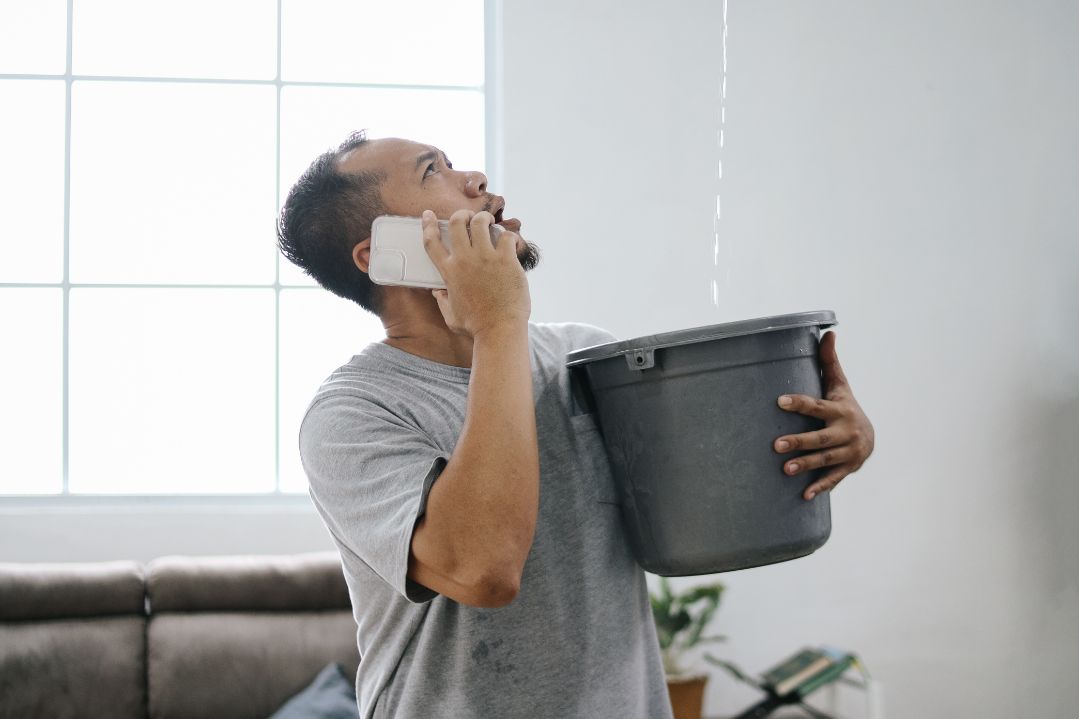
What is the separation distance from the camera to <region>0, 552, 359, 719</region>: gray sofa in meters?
2.22

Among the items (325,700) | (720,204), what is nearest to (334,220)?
(325,700)

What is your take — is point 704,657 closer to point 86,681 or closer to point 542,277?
point 542,277

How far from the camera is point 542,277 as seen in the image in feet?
9.14

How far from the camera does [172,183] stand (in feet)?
9.45

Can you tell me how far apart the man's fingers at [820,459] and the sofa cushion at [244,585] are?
→ 168cm

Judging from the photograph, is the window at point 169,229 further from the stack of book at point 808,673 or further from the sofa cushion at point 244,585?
the stack of book at point 808,673

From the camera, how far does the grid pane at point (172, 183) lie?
285 cm

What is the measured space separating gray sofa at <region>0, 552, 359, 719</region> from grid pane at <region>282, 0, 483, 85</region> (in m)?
1.51

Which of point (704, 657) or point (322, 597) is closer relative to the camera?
point (322, 597)

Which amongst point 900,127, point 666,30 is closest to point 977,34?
point 900,127

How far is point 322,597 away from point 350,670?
8.0 inches

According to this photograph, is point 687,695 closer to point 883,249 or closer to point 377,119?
point 883,249

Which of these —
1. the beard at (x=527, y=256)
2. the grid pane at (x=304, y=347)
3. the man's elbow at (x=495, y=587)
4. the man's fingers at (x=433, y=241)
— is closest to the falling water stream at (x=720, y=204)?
the grid pane at (x=304, y=347)

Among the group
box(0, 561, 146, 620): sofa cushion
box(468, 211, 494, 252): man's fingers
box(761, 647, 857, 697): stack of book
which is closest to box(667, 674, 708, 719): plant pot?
box(761, 647, 857, 697): stack of book
